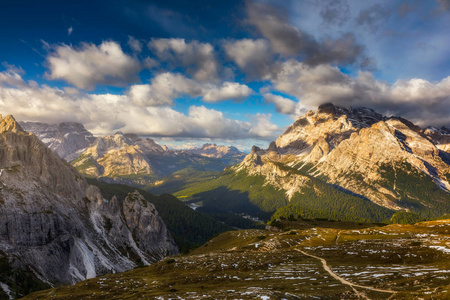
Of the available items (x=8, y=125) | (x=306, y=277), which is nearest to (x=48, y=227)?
(x=8, y=125)

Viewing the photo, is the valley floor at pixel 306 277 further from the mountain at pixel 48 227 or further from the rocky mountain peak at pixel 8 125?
the rocky mountain peak at pixel 8 125

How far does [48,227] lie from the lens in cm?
12794

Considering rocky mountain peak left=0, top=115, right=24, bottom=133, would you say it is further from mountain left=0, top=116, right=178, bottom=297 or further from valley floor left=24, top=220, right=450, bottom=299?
valley floor left=24, top=220, right=450, bottom=299

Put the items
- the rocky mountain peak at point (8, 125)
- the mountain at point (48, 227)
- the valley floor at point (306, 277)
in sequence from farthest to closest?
the rocky mountain peak at point (8, 125) < the mountain at point (48, 227) < the valley floor at point (306, 277)

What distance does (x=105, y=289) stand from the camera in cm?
5403

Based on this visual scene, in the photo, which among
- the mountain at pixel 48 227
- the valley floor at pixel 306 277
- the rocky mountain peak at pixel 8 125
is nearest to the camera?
the valley floor at pixel 306 277

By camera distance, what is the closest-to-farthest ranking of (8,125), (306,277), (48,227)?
1. (306,277)
2. (48,227)
3. (8,125)

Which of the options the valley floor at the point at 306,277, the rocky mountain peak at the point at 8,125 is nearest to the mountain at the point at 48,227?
the rocky mountain peak at the point at 8,125

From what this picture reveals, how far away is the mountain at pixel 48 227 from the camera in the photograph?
107562mm

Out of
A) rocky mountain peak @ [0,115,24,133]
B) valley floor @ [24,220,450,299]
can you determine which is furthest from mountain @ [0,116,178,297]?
valley floor @ [24,220,450,299]

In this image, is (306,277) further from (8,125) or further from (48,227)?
(8,125)

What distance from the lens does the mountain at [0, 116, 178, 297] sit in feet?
353

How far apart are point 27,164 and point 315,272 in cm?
18387

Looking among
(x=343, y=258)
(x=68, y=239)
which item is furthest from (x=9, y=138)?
(x=343, y=258)
